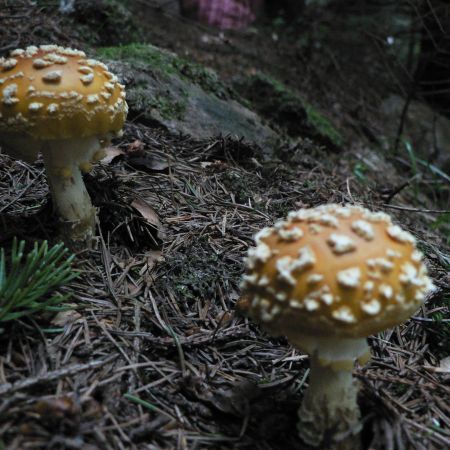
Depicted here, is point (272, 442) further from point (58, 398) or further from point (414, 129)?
point (414, 129)

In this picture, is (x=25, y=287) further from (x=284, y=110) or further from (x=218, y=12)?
(x=218, y=12)

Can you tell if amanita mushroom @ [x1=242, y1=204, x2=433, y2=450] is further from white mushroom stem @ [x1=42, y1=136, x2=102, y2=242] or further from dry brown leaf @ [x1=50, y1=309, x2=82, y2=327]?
white mushroom stem @ [x1=42, y1=136, x2=102, y2=242]

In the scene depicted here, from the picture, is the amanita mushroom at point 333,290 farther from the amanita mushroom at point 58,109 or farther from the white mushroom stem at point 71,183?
the white mushroom stem at point 71,183

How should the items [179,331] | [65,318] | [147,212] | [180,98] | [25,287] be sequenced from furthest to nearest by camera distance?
[180,98] < [147,212] < [179,331] < [65,318] < [25,287]

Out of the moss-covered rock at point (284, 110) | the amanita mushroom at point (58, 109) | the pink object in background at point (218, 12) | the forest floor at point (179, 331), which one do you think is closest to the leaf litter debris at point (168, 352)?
the forest floor at point (179, 331)

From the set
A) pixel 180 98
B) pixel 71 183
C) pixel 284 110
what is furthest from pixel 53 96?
pixel 284 110

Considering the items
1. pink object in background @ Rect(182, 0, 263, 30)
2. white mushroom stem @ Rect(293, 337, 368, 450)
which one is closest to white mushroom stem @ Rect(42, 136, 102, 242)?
white mushroom stem @ Rect(293, 337, 368, 450)

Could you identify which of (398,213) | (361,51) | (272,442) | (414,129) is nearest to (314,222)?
(272,442)

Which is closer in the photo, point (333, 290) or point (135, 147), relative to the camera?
point (333, 290)
